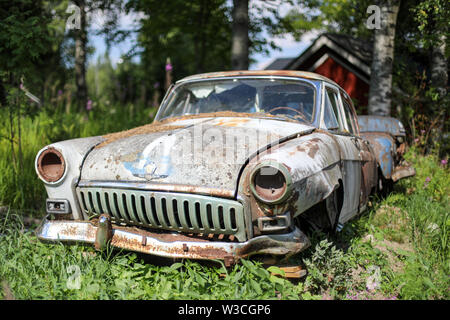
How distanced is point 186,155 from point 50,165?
110cm

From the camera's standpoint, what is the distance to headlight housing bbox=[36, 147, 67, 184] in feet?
9.38

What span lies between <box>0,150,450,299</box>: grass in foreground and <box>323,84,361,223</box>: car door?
13.3 inches

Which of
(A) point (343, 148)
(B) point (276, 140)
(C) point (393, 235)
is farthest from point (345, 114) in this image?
(B) point (276, 140)

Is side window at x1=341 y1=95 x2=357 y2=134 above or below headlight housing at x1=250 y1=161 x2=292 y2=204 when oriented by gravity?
above

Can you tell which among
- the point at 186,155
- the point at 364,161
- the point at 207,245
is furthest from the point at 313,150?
the point at 364,161

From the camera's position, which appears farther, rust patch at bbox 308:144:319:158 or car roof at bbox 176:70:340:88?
car roof at bbox 176:70:340:88

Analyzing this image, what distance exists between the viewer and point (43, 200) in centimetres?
446

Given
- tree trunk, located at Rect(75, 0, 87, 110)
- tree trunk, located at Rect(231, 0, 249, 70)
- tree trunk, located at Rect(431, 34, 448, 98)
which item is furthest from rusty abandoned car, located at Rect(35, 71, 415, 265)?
tree trunk, located at Rect(75, 0, 87, 110)

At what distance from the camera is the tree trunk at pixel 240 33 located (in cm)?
782

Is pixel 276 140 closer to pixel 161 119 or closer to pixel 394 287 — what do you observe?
pixel 394 287

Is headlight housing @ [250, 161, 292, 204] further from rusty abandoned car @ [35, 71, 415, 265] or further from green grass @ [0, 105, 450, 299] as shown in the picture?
green grass @ [0, 105, 450, 299]

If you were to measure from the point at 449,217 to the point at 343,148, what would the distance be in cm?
145

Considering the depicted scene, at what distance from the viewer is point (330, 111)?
143 inches

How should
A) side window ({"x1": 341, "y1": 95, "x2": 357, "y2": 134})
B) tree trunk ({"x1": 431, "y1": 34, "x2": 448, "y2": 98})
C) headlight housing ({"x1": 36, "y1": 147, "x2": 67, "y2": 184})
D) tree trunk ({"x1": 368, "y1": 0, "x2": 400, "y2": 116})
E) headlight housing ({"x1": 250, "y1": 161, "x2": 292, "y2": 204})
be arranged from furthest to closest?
tree trunk ({"x1": 431, "y1": 34, "x2": 448, "y2": 98})
tree trunk ({"x1": 368, "y1": 0, "x2": 400, "y2": 116})
side window ({"x1": 341, "y1": 95, "x2": 357, "y2": 134})
headlight housing ({"x1": 36, "y1": 147, "x2": 67, "y2": 184})
headlight housing ({"x1": 250, "y1": 161, "x2": 292, "y2": 204})
